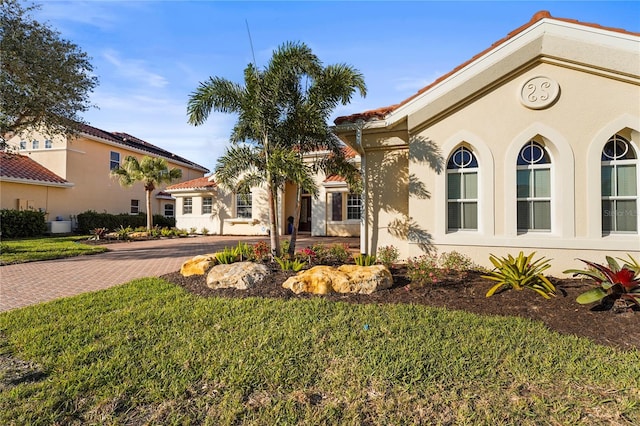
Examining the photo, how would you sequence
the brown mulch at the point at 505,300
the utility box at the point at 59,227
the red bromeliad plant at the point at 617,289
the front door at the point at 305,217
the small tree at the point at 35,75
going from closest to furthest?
the brown mulch at the point at 505,300, the red bromeliad plant at the point at 617,289, the small tree at the point at 35,75, the utility box at the point at 59,227, the front door at the point at 305,217

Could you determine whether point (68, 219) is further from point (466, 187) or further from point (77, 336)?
point (466, 187)

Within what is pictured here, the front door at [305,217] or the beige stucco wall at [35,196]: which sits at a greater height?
the beige stucco wall at [35,196]

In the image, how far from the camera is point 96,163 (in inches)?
958

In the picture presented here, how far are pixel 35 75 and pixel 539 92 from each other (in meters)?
15.5

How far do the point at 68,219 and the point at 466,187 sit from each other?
2663 centimetres

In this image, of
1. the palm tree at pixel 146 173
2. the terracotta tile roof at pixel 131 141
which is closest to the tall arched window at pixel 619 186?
the palm tree at pixel 146 173

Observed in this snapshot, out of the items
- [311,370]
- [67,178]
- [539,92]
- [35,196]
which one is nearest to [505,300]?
[311,370]

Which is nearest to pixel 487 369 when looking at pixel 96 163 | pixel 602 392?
pixel 602 392

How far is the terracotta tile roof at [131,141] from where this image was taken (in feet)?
80.2

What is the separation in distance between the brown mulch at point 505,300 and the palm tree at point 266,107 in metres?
2.45

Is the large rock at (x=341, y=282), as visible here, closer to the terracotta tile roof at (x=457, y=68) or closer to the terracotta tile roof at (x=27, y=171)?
the terracotta tile roof at (x=457, y=68)

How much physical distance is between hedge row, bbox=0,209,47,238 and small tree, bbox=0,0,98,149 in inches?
359

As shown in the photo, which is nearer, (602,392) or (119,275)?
(602,392)

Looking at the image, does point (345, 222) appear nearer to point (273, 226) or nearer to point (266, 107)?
point (273, 226)
